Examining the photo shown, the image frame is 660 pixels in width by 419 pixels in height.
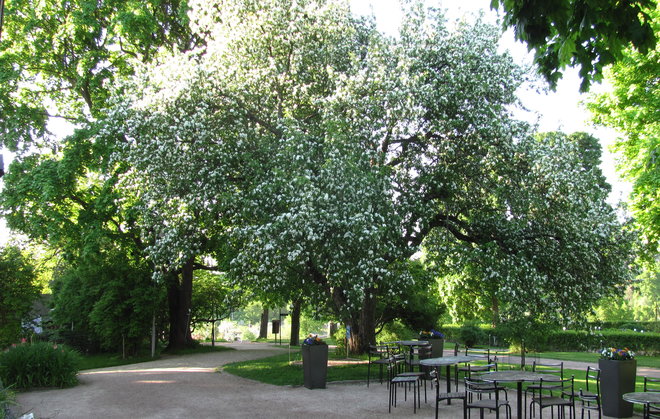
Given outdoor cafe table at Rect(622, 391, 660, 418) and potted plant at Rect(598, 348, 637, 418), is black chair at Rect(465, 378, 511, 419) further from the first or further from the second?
potted plant at Rect(598, 348, 637, 418)

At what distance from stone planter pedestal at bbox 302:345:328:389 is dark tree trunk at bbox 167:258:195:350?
13.1 metres

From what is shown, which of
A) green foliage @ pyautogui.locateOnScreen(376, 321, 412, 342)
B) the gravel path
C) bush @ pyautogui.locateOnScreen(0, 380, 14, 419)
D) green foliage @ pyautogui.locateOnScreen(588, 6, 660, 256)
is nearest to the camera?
bush @ pyautogui.locateOnScreen(0, 380, 14, 419)

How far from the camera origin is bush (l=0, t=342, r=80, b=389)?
1241cm

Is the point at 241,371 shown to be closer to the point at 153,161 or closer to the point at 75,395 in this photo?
the point at 75,395

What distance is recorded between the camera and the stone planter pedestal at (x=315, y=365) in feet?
41.5

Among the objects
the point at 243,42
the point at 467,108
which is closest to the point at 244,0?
the point at 243,42

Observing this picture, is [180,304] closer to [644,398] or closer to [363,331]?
[363,331]

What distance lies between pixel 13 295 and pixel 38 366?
6.31 meters

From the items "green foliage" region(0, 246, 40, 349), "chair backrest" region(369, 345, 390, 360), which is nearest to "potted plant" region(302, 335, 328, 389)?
"chair backrest" region(369, 345, 390, 360)

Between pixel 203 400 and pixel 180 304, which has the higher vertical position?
pixel 180 304

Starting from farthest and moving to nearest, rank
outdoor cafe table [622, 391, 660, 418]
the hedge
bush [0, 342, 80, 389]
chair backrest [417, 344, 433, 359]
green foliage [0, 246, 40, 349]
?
the hedge < green foliage [0, 246, 40, 349] < chair backrest [417, 344, 433, 359] < bush [0, 342, 80, 389] < outdoor cafe table [622, 391, 660, 418]

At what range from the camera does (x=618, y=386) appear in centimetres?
934

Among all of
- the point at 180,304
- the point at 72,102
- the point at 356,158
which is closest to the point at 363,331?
the point at 356,158

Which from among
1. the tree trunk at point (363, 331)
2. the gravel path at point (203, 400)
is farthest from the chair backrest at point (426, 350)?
Answer: the tree trunk at point (363, 331)
